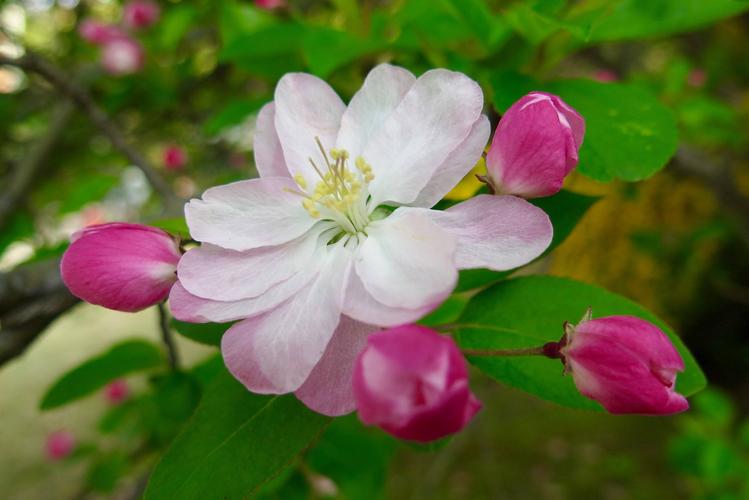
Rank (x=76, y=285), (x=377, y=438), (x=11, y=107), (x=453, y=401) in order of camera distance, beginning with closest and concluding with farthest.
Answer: (x=453, y=401), (x=76, y=285), (x=377, y=438), (x=11, y=107)

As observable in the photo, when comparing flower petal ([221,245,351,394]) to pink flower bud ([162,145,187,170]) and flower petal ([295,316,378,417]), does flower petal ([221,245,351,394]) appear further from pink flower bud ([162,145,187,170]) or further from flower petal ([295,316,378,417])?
pink flower bud ([162,145,187,170])

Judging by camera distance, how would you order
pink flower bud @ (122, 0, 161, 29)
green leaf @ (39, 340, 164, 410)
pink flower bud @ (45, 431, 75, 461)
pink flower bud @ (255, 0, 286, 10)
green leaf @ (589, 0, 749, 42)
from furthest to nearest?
pink flower bud @ (45, 431, 75, 461) → pink flower bud @ (122, 0, 161, 29) → pink flower bud @ (255, 0, 286, 10) → green leaf @ (39, 340, 164, 410) → green leaf @ (589, 0, 749, 42)

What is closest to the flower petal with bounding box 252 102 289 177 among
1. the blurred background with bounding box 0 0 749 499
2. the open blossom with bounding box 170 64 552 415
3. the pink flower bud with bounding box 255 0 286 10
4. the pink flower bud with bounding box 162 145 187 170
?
the open blossom with bounding box 170 64 552 415

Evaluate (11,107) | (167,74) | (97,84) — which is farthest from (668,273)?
(11,107)

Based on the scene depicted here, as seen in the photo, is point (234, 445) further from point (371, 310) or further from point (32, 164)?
point (32, 164)

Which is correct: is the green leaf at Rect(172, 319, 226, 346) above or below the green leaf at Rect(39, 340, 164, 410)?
above

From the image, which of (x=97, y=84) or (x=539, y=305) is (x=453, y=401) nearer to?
(x=539, y=305)
